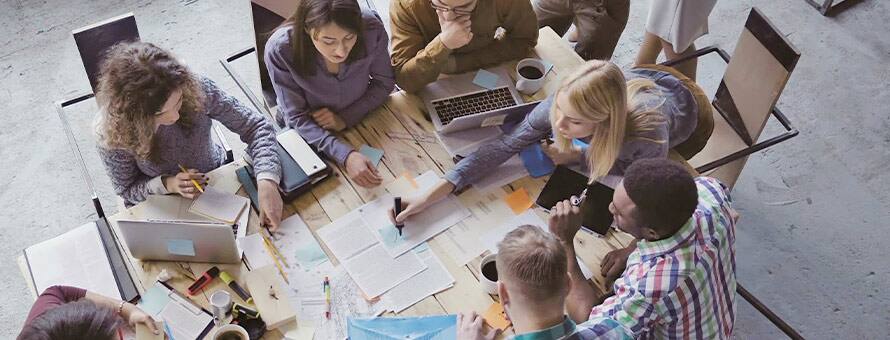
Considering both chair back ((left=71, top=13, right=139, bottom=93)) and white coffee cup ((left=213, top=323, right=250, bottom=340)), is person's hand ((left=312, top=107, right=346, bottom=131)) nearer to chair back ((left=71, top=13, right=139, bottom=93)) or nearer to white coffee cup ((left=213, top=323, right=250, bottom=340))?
chair back ((left=71, top=13, right=139, bottom=93))

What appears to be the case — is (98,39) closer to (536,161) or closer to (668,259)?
(536,161)

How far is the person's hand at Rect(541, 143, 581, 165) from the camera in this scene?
2.34 m

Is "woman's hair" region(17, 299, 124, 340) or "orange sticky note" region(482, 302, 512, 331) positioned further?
"orange sticky note" region(482, 302, 512, 331)

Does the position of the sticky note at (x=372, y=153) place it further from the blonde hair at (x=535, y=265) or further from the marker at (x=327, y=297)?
the blonde hair at (x=535, y=265)

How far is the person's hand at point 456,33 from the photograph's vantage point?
8.12 ft

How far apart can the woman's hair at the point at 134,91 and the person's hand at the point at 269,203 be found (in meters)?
0.35

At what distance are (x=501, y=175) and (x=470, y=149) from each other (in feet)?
0.44

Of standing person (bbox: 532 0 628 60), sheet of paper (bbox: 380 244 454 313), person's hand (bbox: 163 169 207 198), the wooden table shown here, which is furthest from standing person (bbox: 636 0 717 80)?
person's hand (bbox: 163 169 207 198)

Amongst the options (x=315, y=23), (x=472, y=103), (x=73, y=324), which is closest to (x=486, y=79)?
(x=472, y=103)

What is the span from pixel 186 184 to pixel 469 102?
3.10ft

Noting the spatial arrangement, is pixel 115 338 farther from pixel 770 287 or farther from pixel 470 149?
pixel 770 287

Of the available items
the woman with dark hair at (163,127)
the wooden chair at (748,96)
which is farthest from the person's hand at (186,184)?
the wooden chair at (748,96)

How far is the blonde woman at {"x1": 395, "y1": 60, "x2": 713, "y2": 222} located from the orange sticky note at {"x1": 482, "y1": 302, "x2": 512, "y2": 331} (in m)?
0.38

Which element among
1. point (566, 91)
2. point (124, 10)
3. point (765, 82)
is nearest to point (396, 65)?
point (566, 91)
